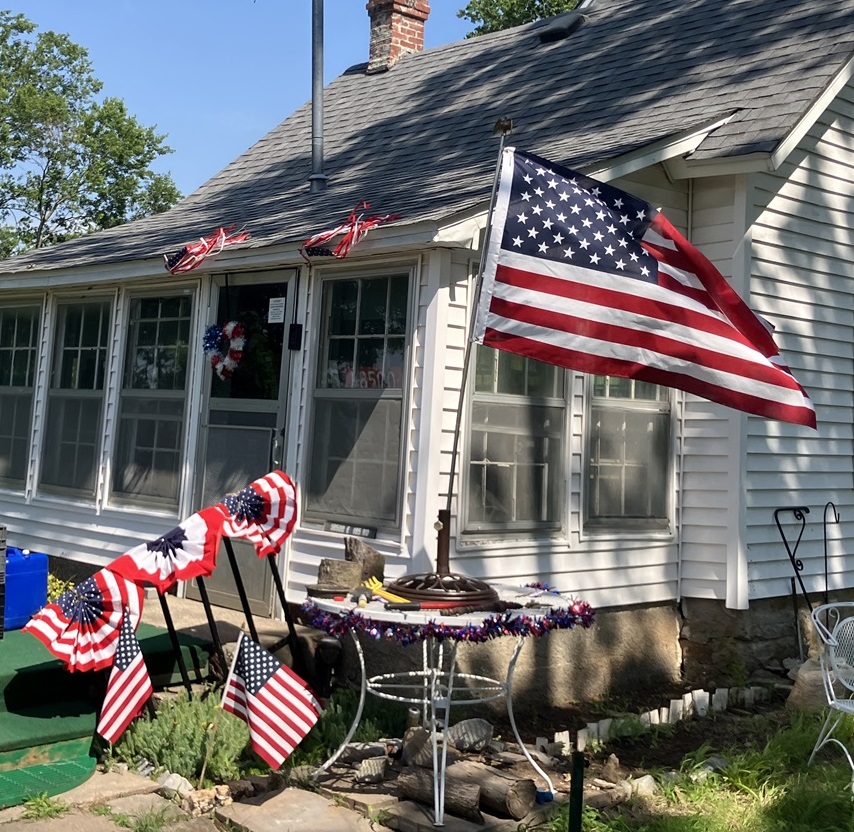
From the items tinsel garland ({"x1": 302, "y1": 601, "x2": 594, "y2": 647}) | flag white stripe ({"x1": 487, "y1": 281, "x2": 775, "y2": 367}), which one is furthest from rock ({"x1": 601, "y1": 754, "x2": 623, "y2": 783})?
flag white stripe ({"x1": 487, "y1": 281, "x2": 775, "y2": 367})

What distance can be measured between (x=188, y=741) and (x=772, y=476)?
4.85 metres

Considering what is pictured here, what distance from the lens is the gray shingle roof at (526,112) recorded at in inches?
298

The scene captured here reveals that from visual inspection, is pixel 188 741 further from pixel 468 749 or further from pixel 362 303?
pixel 362 303

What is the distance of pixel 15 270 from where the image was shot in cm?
952

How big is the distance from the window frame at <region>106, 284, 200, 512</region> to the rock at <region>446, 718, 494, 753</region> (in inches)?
133

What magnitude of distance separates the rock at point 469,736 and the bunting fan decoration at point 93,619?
69.3 inches

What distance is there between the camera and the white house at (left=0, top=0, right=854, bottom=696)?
6793 millimetres

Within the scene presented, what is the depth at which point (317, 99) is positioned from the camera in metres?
10.3

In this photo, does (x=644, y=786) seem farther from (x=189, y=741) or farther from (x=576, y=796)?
(x=189, y=741)

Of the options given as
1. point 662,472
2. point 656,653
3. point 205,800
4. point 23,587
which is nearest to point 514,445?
point 662,472

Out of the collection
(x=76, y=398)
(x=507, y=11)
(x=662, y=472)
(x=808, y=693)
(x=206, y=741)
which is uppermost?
(x=507, y=11)

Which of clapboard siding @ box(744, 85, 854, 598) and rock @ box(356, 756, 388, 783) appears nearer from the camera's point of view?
rock @ box(356, 756, 388, 783)

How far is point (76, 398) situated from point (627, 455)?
4.86m

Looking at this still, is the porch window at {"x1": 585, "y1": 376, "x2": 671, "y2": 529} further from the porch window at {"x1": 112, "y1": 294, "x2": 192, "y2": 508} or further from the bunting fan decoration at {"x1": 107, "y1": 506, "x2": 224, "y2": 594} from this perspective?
the porch window at {"x1": 112, "y1": 294, "x2": 192, "y2": 508}
